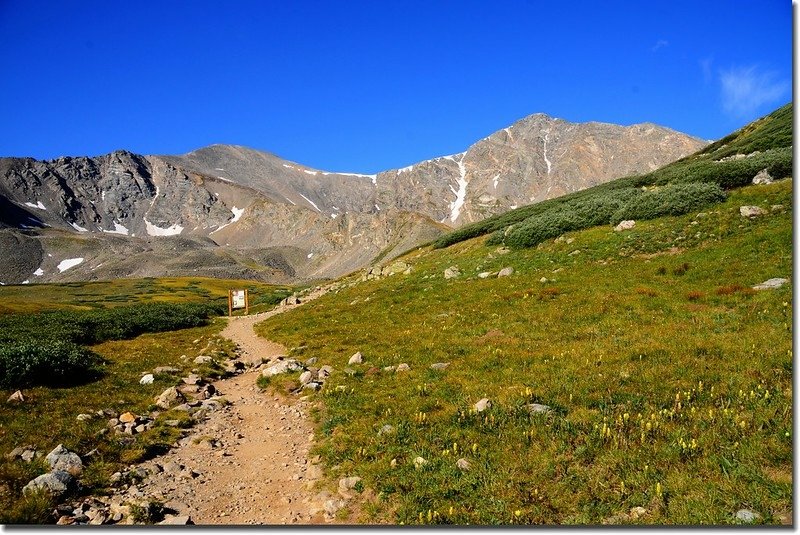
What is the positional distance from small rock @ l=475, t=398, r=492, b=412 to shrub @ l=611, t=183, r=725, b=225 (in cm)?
3096

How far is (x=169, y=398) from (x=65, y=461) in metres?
5.47

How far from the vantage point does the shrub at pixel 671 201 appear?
3594 cm

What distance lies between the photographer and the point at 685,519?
7492 millimetres

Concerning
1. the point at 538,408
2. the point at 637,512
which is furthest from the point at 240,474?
the point at 637,512

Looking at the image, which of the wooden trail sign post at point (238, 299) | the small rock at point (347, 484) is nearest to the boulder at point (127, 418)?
the small rock at point (347, 484)

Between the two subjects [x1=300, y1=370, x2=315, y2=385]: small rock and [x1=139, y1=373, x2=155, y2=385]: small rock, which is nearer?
[x1=300, y1=370, x2=315, y2=385]: small rock

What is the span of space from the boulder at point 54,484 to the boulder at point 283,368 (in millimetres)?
9826

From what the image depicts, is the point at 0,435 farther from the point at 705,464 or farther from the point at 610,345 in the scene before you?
the point at 610,345

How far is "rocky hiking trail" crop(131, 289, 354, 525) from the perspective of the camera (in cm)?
919

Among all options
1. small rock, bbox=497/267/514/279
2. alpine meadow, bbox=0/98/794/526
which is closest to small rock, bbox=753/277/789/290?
alpine meadow, bbox=0/98/794/526

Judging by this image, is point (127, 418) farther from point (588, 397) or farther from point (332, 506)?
point (588, 397)

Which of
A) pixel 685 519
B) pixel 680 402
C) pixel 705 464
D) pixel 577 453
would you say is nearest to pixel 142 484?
pixel 577 453

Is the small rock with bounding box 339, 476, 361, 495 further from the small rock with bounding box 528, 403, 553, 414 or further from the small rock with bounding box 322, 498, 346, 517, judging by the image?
the small rock with bounding box 528, 403, 553, 414

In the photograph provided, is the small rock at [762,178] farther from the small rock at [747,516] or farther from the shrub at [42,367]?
the shrub at [42,367]
